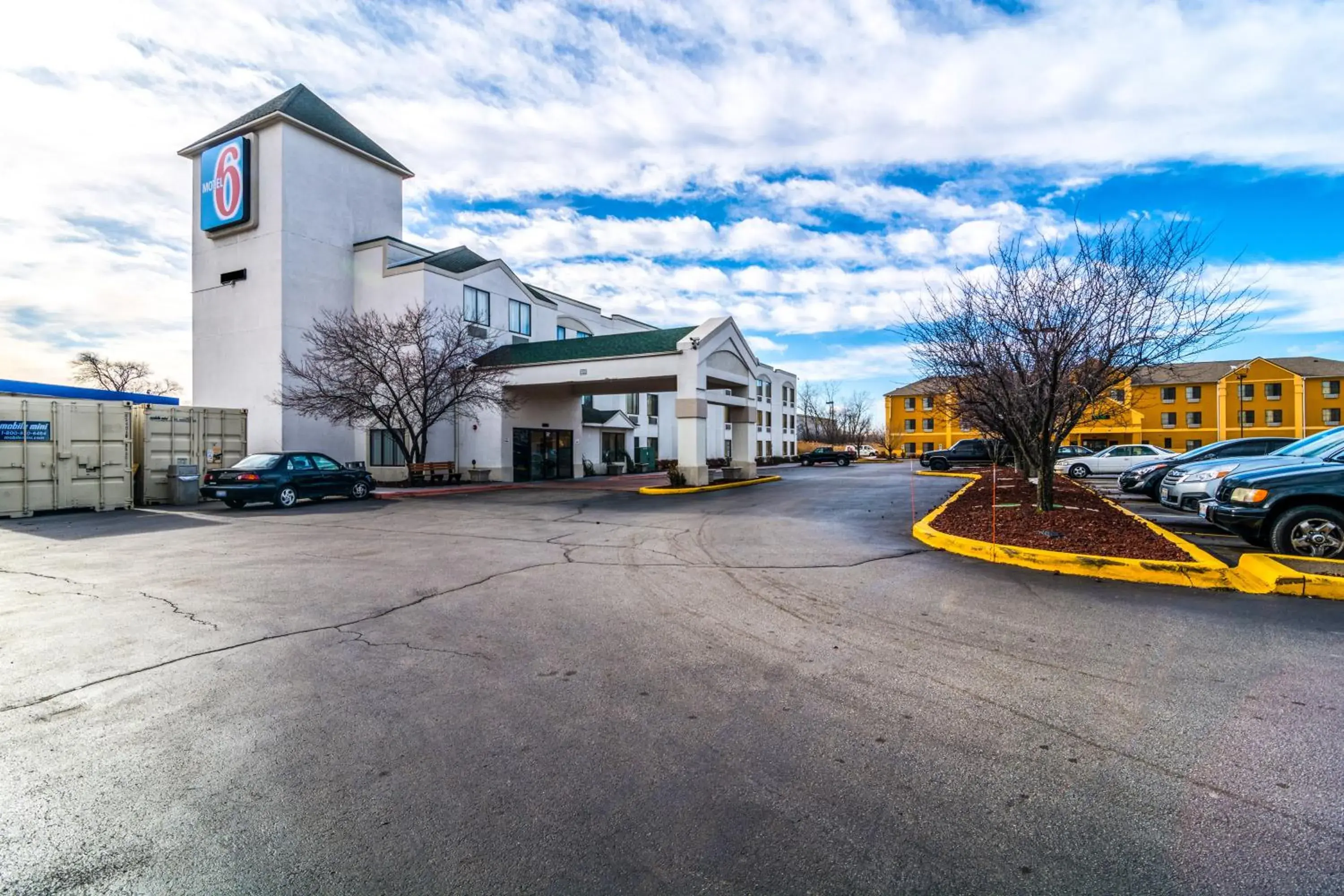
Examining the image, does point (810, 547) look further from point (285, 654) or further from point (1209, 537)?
point (285, 654)

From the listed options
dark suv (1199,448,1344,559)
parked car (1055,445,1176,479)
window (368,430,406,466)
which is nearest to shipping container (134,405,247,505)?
window (368,430,406,466)

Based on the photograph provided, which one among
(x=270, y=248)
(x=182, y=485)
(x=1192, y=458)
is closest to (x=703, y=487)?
(x=1192, y=458)

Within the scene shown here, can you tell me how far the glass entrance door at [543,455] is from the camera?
29.2 meters

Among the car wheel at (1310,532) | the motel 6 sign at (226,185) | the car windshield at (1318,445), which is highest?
the motel 6 sign at (226,185)

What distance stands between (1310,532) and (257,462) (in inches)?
835

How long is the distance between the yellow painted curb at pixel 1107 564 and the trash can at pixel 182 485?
770 inches

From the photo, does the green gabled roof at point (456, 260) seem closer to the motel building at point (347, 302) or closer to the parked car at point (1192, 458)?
the motel building at point (347, 302)

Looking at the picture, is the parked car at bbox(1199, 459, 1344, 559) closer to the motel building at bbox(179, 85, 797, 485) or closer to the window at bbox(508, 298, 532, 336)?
the motel building at bbox(179, 85, 797, 485)

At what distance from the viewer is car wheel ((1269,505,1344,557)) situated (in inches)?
307

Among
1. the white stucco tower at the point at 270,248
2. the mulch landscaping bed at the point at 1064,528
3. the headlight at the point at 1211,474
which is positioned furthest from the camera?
the white stucco tower at the point at 270,248

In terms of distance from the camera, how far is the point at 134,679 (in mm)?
4543

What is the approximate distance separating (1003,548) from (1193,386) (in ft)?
260

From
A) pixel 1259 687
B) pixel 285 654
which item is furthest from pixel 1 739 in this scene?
pixel 1259 687

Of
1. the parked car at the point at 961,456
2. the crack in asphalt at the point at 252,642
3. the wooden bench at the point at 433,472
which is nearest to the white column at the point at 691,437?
the wooden bench at the point at 433,472
